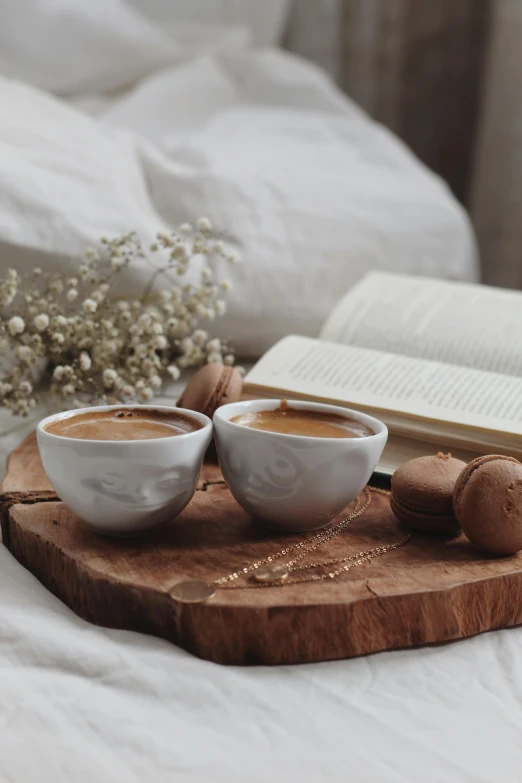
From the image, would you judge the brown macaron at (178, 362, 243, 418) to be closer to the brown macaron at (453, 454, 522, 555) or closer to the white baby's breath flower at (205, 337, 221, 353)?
the white baby's breath flower at (205, 337, 221, 353)

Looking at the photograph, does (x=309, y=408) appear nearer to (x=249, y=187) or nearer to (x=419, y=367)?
(x=419, y=367)

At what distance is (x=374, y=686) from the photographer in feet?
1.77

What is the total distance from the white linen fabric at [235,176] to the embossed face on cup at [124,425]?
45cm

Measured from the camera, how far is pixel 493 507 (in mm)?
619

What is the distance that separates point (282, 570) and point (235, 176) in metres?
0.88

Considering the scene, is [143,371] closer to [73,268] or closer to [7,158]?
[73,268]

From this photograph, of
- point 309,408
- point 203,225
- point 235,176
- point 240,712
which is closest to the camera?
point 240,712

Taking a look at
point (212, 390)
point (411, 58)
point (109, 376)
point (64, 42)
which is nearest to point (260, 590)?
point (212, 390)

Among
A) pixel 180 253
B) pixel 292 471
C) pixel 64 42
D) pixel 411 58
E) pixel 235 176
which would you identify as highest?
pixel 411 58

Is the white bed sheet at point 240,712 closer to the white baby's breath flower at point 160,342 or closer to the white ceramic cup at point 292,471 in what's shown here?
the white ceramic cup at point 292,471

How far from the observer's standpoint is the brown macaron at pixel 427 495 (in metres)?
0.66

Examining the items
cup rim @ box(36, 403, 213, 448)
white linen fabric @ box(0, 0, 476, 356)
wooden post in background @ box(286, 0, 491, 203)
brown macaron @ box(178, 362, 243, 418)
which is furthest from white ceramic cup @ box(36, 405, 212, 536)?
wooden post in background @ box(286, 0, 491, 203)

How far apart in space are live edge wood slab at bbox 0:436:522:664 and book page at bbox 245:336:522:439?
154mm

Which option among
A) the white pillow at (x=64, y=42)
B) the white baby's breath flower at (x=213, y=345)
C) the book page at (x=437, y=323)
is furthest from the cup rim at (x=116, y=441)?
the white pillow at (x=64, y=42)
